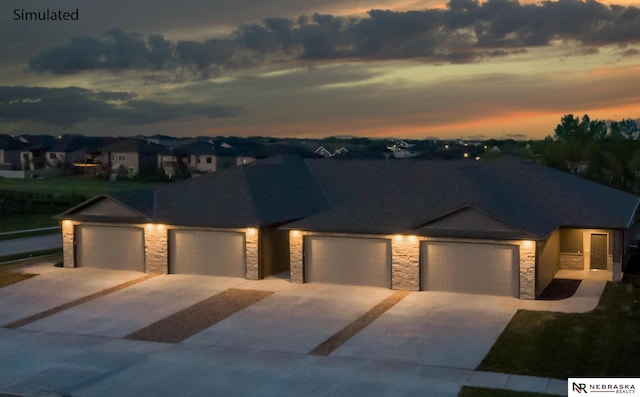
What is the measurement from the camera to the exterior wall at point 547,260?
26875 millimetres

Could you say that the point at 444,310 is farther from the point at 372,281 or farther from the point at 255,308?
the point at 255,308

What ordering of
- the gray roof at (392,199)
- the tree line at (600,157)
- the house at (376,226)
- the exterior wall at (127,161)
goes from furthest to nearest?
the exterior wall at (127,161), the tree line at (600,157), the gray roof at (392,199), the house at (376,226)

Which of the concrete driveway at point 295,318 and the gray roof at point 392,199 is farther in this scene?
the gray roof at point 392,199

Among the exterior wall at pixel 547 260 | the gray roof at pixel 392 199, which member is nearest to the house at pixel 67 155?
the gray roof at pixel 392 199

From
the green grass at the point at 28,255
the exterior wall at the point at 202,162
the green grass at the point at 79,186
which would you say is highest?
the exterior wall at the point at 202,162

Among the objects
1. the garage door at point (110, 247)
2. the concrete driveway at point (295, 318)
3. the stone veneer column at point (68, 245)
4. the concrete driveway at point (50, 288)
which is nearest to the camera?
the concrete driveway at point (295, 318)

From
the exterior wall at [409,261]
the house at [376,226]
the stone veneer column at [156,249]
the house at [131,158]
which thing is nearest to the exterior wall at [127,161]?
the house at [131,158]

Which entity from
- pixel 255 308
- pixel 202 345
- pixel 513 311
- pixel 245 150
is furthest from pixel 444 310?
pixel 245 150

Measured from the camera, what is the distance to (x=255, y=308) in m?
25.5

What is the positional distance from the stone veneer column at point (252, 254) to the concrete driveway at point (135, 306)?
19.4 inches

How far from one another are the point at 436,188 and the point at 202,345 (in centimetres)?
1528

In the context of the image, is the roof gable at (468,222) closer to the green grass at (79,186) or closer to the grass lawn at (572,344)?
the grass lawn at (572,344)

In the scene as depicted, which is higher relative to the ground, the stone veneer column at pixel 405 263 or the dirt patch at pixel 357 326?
the stone veneer column at pixel 405 263

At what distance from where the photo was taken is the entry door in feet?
103
